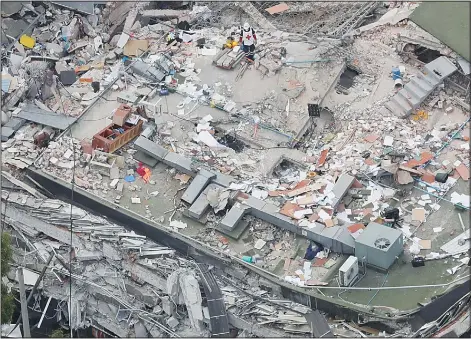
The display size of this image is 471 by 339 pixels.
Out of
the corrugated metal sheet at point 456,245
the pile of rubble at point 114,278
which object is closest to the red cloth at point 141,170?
the pile of rubble at point 114,278

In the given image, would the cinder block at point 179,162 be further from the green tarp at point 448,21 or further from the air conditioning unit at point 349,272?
the green tarp at point 448,21

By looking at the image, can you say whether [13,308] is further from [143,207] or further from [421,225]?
[421,225]

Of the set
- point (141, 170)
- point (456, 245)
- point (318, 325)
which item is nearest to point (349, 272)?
point (318, 325)

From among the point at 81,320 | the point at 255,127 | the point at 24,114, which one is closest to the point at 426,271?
the point at 255,127

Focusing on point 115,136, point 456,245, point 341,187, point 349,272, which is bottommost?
point 115,136

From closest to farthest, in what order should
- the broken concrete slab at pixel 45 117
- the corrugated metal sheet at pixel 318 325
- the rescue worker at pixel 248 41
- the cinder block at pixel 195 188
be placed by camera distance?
the corrugated metal sheet at pixel 318 325, the cinder block at pixel 195 188, the broken concrete slab at pixel 45 117, the rescue worker at pixel 248 41

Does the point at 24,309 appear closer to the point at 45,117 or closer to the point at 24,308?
the point at 24,308
